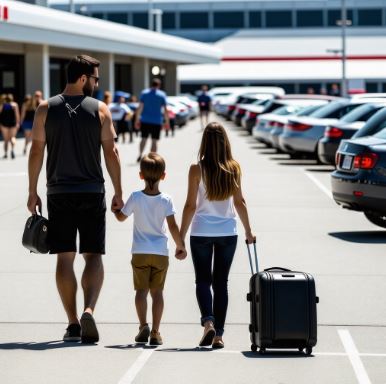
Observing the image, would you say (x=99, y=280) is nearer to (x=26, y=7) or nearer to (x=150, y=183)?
(x=150, y=183)

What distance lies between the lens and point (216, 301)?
8438 mm

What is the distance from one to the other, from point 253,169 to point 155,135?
234 centimetres

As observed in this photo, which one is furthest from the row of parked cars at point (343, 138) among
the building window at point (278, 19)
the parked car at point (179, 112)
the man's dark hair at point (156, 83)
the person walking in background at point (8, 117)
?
the building window at point (278, 19)

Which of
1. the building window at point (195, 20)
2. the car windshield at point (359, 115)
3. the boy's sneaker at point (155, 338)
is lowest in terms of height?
the boy's sneaker at point (155, 338)

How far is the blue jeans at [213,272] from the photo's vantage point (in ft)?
27.3

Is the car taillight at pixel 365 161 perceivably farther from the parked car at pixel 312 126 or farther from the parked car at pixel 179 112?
the parked car at pixel 179 112

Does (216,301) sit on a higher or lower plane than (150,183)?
lower

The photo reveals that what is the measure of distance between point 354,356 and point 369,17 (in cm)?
12251

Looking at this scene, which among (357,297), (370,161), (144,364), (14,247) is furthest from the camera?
(370,161)

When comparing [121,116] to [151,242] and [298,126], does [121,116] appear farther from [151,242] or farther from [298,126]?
[151,242]

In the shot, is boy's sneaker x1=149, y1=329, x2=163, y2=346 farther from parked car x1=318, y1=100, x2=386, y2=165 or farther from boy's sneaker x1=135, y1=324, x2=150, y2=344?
parked car x1=318, y1=100, x2=386, y2=165

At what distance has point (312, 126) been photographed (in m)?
30.4

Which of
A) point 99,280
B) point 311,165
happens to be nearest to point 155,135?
point 311,165

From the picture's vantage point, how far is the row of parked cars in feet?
49.3
